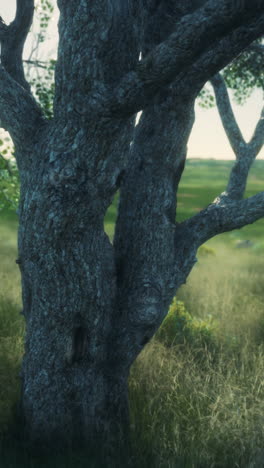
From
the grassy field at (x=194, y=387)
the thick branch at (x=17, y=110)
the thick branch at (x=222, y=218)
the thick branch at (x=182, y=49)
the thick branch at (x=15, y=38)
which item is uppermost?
the thick branch at (x=15, y=38)

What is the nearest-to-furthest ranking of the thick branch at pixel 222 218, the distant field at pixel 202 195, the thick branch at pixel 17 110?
the thick branch at pixel 17 110 < the thick branch at pixel 222 218 < the distant field at pixel 202 195

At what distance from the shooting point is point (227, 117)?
22.5 feet

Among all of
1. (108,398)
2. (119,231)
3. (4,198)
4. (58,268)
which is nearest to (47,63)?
(4,198)

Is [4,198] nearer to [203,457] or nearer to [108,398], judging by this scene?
[108,398]

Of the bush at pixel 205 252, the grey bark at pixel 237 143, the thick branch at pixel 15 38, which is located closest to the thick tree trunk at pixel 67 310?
the thick branch at pixel 15 38

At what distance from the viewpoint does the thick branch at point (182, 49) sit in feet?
12.4

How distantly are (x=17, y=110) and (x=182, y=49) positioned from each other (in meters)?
1.85

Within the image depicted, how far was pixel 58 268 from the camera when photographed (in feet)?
16.0

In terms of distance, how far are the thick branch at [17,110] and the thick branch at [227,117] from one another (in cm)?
286

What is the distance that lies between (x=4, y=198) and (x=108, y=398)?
16.9 feet

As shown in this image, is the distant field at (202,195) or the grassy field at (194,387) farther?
the distant field at (202,195)

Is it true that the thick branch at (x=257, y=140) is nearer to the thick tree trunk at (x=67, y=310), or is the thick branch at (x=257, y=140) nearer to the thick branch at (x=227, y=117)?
the thick branch at (x=227, y=117)

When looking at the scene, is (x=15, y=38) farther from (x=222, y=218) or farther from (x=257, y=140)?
(x=257, y=140)

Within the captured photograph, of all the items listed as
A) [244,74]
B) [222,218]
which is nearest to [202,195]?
[244,74]
